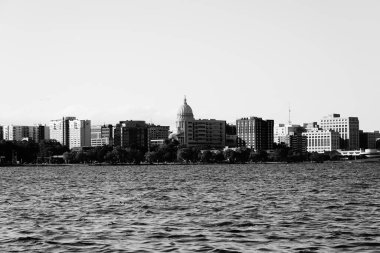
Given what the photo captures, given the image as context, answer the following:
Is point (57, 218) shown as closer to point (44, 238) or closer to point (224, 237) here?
point (44, 238)

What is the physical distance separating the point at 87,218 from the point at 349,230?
14.2m

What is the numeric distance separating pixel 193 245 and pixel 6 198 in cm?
3421

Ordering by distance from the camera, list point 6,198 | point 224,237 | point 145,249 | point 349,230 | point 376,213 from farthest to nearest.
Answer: point 6,198 < point 376,213 < point 349,230 < point 224,237 < point 145,249

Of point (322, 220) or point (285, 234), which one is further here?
point (322, 220)

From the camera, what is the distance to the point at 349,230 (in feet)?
127

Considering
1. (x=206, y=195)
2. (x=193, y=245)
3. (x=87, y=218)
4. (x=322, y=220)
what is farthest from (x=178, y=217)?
(x=206, y=195)

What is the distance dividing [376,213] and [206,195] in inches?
812

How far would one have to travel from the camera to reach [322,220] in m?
43.3

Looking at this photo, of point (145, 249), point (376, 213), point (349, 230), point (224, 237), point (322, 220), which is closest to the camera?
point (145, 249)

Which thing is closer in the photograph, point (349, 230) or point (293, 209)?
point (349, 230)

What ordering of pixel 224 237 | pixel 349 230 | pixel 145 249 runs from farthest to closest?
pixel 349 230 → pixel 224 237 → pixel 145 249

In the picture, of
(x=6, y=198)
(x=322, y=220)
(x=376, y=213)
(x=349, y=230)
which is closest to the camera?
(x=349, y=230)

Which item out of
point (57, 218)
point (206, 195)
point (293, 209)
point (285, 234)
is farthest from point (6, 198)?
point (285, 234)

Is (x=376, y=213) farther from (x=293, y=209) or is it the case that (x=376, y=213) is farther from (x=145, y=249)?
(x=145, y=249)
